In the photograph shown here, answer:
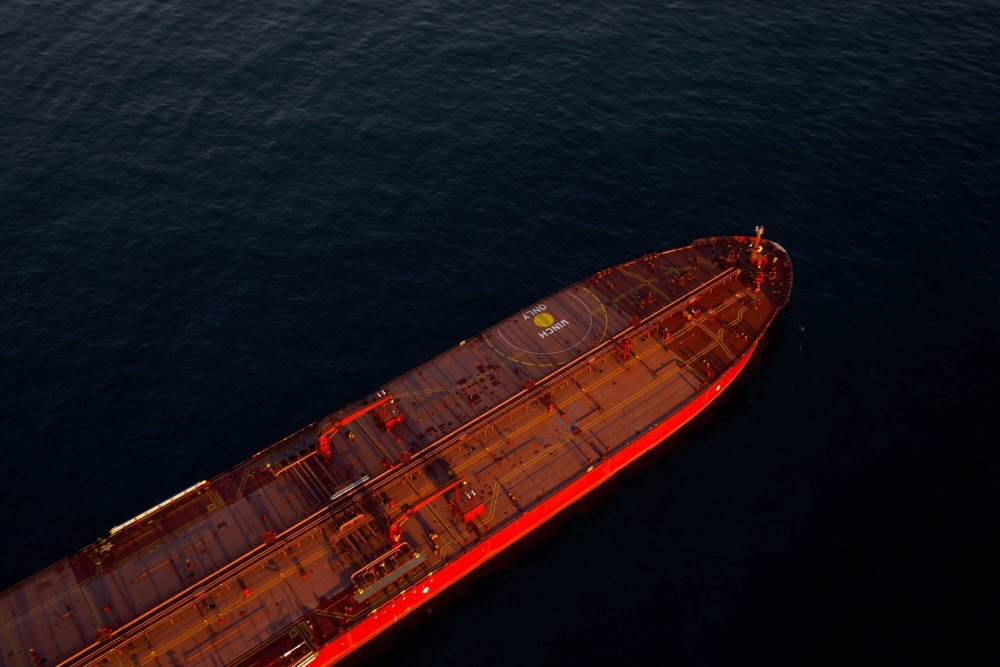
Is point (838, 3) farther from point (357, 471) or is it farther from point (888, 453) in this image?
point (357, 471)

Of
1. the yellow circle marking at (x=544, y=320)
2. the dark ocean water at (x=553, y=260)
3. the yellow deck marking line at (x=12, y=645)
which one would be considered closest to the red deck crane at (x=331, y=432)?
the dark ocean water at (x=553, y=260)

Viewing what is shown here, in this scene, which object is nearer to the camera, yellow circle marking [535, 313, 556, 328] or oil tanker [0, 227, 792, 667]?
oil tanker [0, 227, 792, 667]

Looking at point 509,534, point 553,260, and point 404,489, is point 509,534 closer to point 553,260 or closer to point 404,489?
point 404,489

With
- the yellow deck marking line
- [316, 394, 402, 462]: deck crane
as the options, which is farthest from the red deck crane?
the yellow deck marking line

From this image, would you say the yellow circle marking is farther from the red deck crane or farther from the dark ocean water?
→ the red deck crane

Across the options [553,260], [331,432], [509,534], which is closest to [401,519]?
[509,534]
